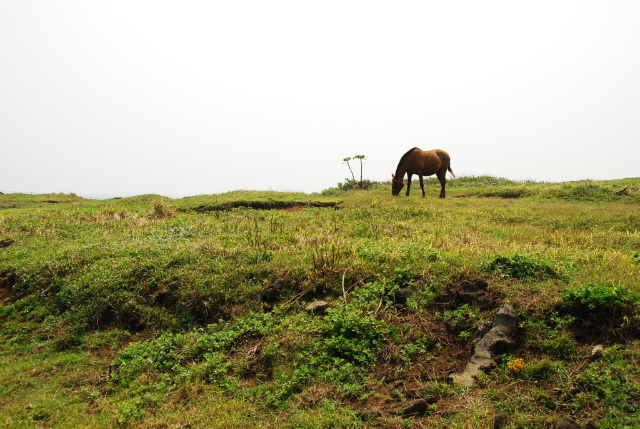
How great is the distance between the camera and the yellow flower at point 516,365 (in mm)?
3621

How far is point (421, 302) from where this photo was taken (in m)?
4.85

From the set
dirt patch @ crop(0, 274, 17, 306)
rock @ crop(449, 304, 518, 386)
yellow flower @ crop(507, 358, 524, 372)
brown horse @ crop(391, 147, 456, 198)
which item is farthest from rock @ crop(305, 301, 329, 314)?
brown horse @ crop(391, 147, 456, 198)

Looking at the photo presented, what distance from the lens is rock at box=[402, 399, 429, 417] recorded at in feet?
10.9

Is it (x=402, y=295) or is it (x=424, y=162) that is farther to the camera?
(x=424, y=162)

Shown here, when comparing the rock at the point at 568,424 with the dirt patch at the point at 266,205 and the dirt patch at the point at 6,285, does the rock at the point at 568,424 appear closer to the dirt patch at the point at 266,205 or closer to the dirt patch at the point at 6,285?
the dirt patch at the point at 6,285

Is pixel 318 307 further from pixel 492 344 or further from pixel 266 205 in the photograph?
pixel 266 205

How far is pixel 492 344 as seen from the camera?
389 centimetres

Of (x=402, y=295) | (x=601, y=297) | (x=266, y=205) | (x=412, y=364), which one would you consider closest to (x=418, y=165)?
(x=266, y=205)

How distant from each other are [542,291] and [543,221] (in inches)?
238

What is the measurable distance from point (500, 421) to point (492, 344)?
980mm

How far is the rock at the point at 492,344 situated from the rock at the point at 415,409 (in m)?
0.51

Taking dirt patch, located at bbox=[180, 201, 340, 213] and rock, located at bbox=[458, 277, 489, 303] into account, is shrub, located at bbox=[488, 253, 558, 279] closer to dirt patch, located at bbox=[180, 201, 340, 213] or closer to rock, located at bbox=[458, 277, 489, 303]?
rock, located at bbox=[458, 277, 489, 303]

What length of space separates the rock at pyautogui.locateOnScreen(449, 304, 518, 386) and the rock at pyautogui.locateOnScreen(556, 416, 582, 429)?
2.67 feet

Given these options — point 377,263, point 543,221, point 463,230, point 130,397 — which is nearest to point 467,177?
point 543,221
